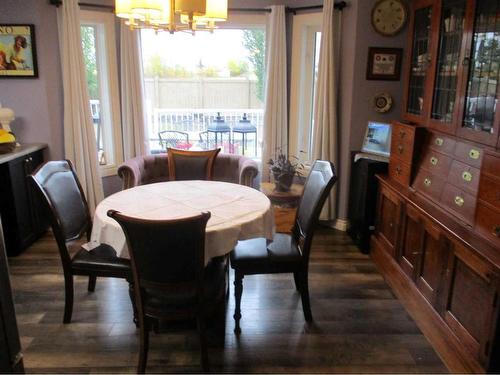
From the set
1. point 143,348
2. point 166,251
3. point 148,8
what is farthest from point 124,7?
point 143,348

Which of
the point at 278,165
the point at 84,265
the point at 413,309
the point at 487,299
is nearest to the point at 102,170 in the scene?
the point at 278,165

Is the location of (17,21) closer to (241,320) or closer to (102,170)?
(102,170)

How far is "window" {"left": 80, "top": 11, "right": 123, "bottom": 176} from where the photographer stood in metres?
4.32

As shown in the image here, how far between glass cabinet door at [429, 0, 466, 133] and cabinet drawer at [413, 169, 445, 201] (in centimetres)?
34

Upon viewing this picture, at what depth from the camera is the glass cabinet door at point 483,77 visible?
2.22m

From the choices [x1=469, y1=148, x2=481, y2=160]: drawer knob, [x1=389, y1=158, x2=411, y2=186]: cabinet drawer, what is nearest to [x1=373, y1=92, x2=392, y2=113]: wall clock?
[x1=389, y1=158, x2=411, y2=186]: cabinet drawer

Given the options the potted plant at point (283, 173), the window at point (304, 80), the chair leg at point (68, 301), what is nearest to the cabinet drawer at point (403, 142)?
the potted plant at point (283, 173)

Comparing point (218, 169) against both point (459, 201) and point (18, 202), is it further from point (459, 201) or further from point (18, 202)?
point (459, 201)

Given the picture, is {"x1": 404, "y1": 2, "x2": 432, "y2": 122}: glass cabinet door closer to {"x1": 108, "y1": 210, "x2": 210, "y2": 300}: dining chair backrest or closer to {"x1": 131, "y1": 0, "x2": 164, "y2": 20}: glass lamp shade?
{"x1": 131, "y1": 0, "x2": 164, "y2": 20}: glass lamp shade

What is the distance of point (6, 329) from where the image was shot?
91cm

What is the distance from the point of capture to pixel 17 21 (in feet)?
12.5

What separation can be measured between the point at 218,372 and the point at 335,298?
113cm

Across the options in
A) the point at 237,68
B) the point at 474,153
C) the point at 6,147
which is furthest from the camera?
the point at 237,68

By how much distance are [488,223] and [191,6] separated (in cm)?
192
